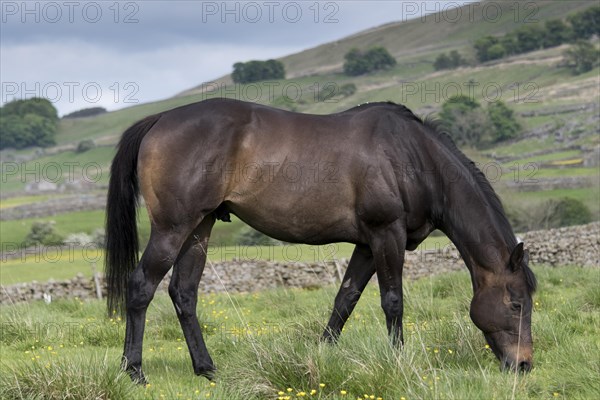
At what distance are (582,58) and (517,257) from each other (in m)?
143

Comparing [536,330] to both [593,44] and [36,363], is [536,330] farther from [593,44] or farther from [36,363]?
[593,44]

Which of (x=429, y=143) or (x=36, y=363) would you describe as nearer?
(x=36, y=363)

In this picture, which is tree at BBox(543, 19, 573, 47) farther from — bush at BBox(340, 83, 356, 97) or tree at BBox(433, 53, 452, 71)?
bush at BBox(340, 83, 356, 97)

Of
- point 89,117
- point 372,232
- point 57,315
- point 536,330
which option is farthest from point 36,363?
point 89,117

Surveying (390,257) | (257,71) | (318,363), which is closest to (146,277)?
(318,363)

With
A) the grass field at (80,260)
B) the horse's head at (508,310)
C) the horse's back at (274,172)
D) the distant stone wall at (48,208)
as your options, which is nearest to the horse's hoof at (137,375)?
the horse's back at (274,172)

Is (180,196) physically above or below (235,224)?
above

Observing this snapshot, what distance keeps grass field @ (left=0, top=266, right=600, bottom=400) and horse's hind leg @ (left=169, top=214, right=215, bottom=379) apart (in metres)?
0.26

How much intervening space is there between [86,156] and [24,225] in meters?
79.4

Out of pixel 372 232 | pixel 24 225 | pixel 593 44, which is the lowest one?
pixel 24 225

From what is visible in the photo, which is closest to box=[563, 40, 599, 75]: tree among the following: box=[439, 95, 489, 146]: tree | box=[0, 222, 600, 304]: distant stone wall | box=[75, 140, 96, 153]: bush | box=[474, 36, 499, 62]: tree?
box=[474, 36, 499, 62]: tree

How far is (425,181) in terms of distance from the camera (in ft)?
24.6

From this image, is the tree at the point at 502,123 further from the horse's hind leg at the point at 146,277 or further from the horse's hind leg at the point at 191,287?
the horse's hind leg at the point at 146,277

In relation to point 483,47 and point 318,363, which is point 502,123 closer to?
point 483,47
